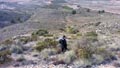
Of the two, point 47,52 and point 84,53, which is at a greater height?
point 84,53

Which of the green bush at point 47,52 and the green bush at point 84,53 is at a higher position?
the green bush at point 84,53

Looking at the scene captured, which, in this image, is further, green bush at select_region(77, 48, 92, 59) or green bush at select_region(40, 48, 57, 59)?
green bush at select_region(40, 48, 57, 59)

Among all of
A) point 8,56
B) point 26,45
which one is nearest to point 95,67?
point 8,56

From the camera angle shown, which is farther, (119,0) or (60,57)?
(119,0)

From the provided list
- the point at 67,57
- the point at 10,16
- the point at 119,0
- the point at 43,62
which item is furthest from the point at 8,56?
the point at 119,0

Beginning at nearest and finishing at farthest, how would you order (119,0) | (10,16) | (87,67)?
1. (87,67)
2. (10,16)
3. (119,0)

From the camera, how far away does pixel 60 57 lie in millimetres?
17609

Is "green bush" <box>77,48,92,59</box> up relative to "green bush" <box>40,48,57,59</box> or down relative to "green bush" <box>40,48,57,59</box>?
up

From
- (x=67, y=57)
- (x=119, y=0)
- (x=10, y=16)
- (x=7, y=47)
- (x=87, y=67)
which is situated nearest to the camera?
(x=87, y=67)

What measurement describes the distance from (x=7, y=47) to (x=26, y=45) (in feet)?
5.00

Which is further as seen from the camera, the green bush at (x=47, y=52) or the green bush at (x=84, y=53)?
the green bush at (x=47, y=52)

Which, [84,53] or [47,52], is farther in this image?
[47,52]

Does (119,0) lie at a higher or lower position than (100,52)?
lower

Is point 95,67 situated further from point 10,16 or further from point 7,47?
point 10,16
